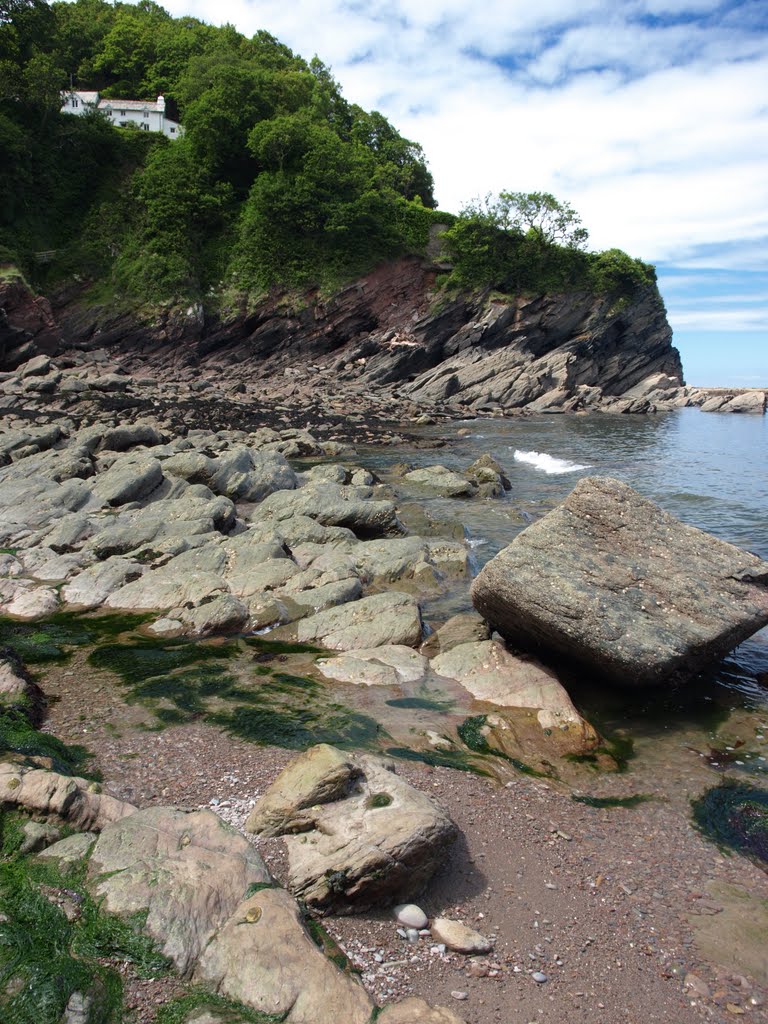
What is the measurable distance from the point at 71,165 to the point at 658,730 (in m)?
81.9

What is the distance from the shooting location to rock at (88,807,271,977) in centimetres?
474

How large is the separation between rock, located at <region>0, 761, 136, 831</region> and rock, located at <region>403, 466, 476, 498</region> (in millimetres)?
19040

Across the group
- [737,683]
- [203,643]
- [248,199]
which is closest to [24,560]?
[203,643]

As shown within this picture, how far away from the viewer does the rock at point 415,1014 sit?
14.0ft

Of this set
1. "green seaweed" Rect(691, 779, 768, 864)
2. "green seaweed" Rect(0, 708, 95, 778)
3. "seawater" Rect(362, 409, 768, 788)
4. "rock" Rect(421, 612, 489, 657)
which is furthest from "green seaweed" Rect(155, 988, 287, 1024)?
"rock" Rect(421, 612, 489, 657)

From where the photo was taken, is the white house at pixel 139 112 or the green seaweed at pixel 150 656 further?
the white house at pixel 139 112

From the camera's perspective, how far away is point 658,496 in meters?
26.0

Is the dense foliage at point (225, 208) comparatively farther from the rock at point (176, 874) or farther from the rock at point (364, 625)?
the rock at point (176, 874)

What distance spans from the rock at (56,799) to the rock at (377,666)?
474cm

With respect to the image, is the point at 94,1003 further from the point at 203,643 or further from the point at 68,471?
the point at 68,471

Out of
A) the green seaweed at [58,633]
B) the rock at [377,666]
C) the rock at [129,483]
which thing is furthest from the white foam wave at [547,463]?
the green seaweed at [58,633]

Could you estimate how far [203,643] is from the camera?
1160 centimetres

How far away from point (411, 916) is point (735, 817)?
163 inches

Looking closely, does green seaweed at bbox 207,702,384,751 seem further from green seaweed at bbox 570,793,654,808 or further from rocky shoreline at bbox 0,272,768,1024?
green seaweed at bbox 570,793,654,808
